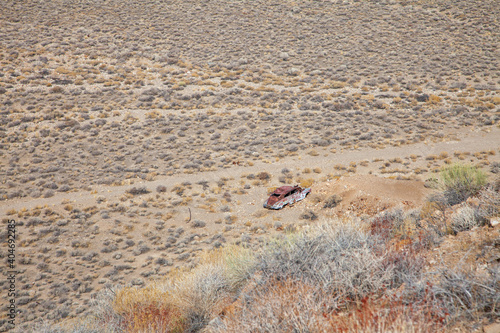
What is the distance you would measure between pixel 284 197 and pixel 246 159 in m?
8.18

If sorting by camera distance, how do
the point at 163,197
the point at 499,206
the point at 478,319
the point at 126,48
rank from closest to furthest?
the point at 478,319 → the point at 499,206 → the point at 163,197 → the point at 126,48

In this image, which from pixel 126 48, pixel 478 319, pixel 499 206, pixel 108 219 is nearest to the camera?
pixel 478 319

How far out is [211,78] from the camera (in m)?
38.9

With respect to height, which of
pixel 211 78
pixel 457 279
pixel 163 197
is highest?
pixel 457 279

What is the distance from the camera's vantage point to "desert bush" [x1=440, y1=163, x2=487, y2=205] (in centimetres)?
1045

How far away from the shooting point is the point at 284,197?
18.1 metres

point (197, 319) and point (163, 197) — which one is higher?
point (197, 319)

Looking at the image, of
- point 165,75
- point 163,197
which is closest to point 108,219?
point 163,197

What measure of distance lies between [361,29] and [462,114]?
23.1 meters

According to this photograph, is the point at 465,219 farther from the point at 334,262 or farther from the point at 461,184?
the point at 461,184

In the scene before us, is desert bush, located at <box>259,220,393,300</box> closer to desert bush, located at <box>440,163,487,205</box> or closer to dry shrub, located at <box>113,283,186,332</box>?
dry shrub, located at <box>113,283,186,332</box>

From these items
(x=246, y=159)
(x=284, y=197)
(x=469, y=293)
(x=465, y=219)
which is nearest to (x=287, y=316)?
(x=469, y=293)

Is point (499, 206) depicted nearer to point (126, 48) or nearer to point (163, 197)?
point (163, 197)

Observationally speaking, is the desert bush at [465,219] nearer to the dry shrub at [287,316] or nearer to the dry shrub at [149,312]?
the dry shrub at [287,316]
